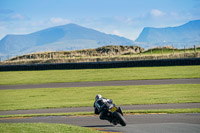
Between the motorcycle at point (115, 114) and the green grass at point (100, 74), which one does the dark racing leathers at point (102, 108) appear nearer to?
the motorcycle at point (115, 114)

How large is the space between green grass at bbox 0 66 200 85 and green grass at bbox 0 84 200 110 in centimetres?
831

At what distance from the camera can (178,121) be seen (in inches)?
503

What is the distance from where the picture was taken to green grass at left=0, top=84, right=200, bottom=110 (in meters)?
21.1

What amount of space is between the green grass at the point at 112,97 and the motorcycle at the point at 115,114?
8392mm

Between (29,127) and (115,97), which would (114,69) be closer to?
(115,97)

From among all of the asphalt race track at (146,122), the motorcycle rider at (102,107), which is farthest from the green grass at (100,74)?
the motorcycle rider at (102,107)

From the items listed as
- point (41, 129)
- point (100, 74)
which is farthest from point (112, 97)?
point (100, 74)

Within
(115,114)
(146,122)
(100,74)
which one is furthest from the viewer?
(100,74)

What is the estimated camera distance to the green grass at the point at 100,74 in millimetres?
37688

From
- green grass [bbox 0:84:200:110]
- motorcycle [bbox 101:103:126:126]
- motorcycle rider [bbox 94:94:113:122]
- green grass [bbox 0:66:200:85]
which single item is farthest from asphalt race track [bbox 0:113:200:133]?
green grass [bbox 0:66:200:85]

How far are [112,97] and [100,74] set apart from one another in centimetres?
1894

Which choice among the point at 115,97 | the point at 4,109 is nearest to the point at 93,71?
the point at 115,97

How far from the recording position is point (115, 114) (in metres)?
11.7

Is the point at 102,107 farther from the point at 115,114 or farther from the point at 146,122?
the point at 146,122
